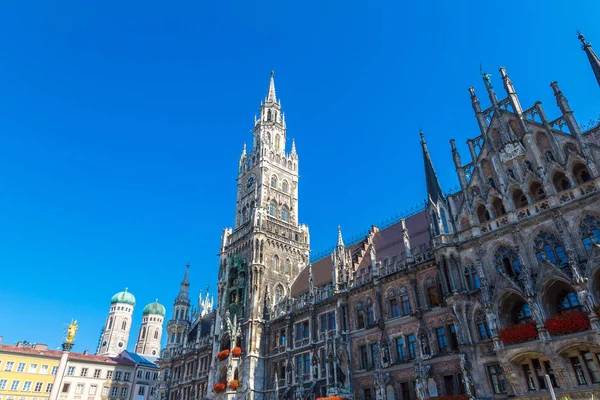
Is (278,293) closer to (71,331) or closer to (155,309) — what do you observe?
(71,331)

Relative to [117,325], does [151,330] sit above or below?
below

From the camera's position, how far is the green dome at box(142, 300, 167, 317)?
12482cm

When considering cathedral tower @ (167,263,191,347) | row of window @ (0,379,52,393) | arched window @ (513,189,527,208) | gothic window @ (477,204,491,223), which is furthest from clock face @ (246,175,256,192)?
row of window @ (0,379,52,393)

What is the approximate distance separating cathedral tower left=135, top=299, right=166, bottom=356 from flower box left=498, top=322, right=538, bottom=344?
11255 cm

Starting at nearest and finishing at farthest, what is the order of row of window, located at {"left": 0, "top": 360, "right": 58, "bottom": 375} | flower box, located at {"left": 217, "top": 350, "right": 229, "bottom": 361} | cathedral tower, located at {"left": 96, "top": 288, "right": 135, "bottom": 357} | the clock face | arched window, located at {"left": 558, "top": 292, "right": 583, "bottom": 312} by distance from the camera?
1. arched window, located at {"left": 558, "top": 292, "right": 583, "bottom": 312}
2. flower box, located at {"left": 217, "top": 350, "right": 229, "bottom": 361}
3. the clock face
4. row of window, located at {"left": 0, "top": 360, "right": 58, "bottom": 375}
5. cathedral tower, located at {"left": 96, "top": 288, "right": 135, "bottom": 357}

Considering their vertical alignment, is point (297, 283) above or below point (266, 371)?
above

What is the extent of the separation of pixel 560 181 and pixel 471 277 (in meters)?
7.80

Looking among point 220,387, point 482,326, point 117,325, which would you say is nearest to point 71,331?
point 220,387

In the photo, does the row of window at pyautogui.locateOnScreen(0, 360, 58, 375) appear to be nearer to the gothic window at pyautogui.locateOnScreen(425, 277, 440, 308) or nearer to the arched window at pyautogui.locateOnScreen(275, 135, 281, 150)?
the arched window at pyautogui.locateOnScreen(275, 135, 281, 150)

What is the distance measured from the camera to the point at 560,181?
25.0m

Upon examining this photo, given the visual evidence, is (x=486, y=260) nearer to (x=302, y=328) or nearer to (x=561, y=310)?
(x=561, y=310)

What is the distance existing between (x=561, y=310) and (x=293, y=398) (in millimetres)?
22782

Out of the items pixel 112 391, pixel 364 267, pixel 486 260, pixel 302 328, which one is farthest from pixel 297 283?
pixel 112 391

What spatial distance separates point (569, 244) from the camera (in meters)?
22.5
